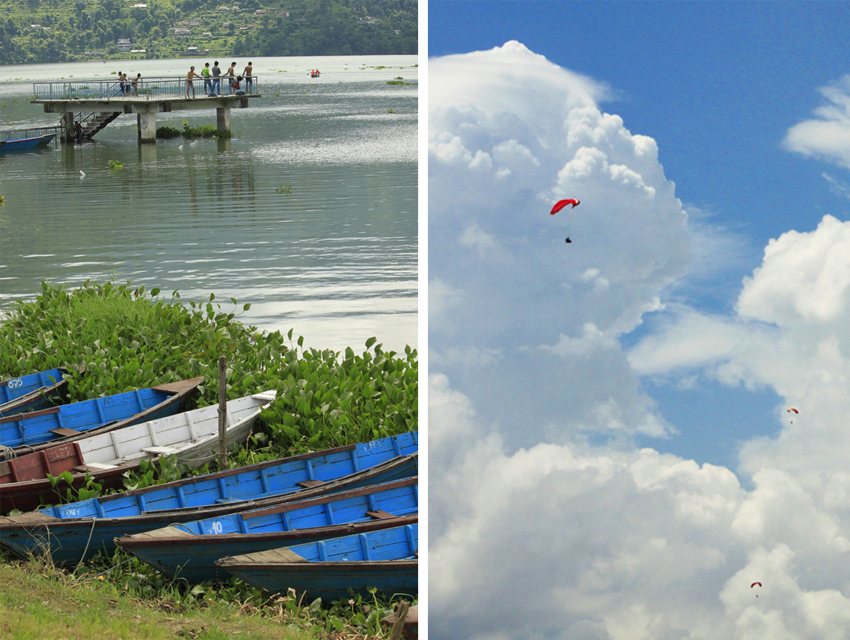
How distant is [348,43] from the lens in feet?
73.7

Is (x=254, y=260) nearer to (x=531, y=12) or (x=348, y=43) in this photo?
(x=531, y=12)

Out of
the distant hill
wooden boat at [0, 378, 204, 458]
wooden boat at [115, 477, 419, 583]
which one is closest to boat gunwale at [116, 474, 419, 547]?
wooden boat at [115, 477, 419, 583]

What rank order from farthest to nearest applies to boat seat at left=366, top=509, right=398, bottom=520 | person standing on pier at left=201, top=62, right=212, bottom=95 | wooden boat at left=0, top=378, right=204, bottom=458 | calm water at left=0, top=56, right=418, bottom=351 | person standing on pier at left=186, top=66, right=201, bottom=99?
person standing on pier at left=201, top=62, right=212, bottom=95
person standing on pier at left=186, top=66, right=201, bottom=99
calm water at left=0, top=56, right=418, bottom=351
wooden boat at left=0, top=378, right=204, bottom=458
boat seat at left=366, top=509, right=398, bottom=520

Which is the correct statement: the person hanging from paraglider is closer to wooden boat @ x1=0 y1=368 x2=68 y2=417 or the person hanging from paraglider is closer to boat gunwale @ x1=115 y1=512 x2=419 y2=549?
boat gunwale @ x1=115 y1=512 x2=419 y2=549

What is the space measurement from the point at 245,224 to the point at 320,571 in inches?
378

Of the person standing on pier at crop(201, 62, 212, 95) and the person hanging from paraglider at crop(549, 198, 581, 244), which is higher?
the person standing on pier at crop(201, 62, 212, 95)

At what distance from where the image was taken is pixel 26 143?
65.8ft

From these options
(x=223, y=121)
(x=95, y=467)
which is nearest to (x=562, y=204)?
(x=95, y=467)

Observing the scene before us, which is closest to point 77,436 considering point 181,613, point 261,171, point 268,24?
point 181,613

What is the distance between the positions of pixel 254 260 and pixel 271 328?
288cm

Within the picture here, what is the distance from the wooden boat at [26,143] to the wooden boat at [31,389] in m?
16.7

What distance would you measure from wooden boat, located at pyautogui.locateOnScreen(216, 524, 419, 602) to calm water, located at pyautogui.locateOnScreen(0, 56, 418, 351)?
3.89 meters

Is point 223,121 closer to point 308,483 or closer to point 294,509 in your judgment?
point 308,483

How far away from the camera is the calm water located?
8.56m
